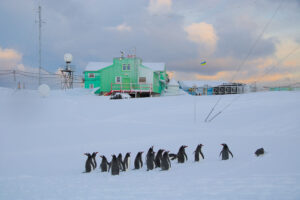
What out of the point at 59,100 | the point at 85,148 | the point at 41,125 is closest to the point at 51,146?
the point at 85,148

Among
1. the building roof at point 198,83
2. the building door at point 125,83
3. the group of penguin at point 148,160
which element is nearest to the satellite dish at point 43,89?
the building door at point 125,83

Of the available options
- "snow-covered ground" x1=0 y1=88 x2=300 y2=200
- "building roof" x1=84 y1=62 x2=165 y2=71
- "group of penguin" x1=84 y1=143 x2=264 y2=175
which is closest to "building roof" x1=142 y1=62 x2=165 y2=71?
"building roof" x1=84 y1=62 x2=165 y2=71

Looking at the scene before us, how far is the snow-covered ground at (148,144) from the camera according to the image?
6.72 m

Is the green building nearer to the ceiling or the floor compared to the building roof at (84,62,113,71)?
nearer to the floor

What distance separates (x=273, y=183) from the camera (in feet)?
20.5

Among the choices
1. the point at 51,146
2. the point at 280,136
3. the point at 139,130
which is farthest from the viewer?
the point at 139,130

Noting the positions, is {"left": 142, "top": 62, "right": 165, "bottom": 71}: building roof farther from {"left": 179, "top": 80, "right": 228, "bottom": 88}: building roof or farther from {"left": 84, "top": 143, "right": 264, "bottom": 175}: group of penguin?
{"left": 84, "top": 143, "right": 264, "bottom": 175}: group of penguin

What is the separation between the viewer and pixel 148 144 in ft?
52.2

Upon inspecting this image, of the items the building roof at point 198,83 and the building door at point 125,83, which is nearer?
the building door at point 125,83

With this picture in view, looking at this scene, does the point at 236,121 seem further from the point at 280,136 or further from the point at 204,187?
the point at 204,187

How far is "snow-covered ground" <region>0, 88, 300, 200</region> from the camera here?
6.72 metres

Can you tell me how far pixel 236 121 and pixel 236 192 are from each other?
575 inches

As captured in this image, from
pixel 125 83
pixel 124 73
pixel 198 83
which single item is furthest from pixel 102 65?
pixel 198 83

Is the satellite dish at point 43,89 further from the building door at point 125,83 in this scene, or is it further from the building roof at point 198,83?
the building roof at point 198,83
